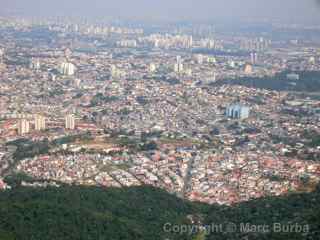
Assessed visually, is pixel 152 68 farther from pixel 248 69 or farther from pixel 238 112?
pixel 238 112

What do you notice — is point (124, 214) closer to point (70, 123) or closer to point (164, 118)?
point (70, 123)

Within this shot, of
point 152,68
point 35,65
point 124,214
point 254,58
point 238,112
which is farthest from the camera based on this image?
point 254,58

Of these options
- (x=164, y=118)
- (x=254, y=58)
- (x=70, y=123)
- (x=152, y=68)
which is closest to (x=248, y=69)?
(x=152, y=68)

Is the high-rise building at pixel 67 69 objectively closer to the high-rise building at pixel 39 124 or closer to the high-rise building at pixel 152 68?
the high-rise building at pixel 152 68

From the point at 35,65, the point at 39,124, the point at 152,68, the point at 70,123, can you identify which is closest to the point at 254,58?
the point at 152,68

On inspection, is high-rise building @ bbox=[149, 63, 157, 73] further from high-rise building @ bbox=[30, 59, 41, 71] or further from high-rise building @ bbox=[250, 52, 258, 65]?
high-rise building @ bbox=[250, 52, 258, 65]

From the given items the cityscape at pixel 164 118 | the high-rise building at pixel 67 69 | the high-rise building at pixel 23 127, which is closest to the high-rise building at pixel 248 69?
the cityscape at pixel 164 118

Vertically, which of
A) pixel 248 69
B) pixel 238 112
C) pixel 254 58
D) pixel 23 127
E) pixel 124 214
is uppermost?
pixel 124 214

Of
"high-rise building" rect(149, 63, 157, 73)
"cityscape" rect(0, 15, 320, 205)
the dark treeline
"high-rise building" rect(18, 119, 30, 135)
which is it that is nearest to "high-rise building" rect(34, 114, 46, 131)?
"cityscape" rect(0, 15, 320, 205)

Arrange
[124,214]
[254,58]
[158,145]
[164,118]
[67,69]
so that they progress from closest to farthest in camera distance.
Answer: [124,214]
[158,145]
[164,118]
[67,69]
[254,58]

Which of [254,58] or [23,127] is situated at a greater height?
[23,127]

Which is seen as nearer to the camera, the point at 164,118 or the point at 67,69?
the point at 164,118
